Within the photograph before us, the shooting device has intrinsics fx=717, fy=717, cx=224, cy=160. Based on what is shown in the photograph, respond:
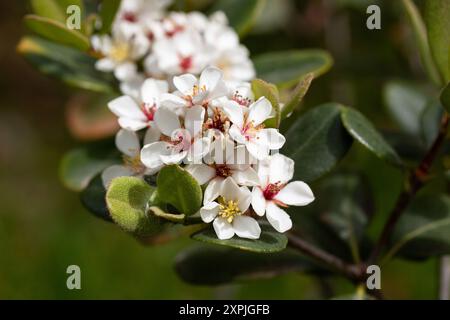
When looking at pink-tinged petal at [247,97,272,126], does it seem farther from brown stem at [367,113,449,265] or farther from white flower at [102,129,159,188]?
brown stem at [367,113,449,265]

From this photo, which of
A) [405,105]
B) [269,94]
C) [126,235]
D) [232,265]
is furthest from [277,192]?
[126,235]

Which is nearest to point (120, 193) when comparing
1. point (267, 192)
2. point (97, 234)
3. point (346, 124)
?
point (267, 192)

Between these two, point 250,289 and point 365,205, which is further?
point 250,289

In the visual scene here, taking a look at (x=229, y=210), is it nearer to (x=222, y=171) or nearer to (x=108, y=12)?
(x=222, y=171)

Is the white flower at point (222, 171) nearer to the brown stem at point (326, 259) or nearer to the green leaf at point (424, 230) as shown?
the brown stem at point (326, 259)

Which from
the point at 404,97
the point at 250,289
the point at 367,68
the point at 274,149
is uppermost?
the point at 367,68

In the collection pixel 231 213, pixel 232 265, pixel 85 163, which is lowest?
pixel 232 265
